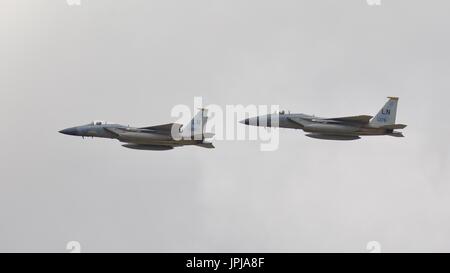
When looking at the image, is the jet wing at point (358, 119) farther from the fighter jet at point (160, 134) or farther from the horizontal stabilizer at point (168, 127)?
the horizontal stabilizer at point (168, 127)

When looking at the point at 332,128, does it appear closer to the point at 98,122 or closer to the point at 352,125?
the point at 352,125

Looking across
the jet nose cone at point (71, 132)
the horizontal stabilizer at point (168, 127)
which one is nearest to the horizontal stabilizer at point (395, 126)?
the horizontal stabilizer at point (168, 127)

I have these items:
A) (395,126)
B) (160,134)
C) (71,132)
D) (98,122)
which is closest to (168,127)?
(160,134)

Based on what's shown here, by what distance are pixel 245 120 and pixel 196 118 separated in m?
7.60

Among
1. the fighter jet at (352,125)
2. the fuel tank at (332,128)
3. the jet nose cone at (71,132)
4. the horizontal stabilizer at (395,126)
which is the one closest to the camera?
the horizontal stabilizer at (395,126)

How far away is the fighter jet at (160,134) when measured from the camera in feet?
367

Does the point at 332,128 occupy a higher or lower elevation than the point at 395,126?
higher

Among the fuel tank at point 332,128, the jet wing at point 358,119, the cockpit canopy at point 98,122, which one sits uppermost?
the jet wing at point 358,119

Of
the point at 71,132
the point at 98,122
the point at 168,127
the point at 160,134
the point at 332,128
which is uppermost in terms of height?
the point at 98,122

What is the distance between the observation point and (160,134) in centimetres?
11219
